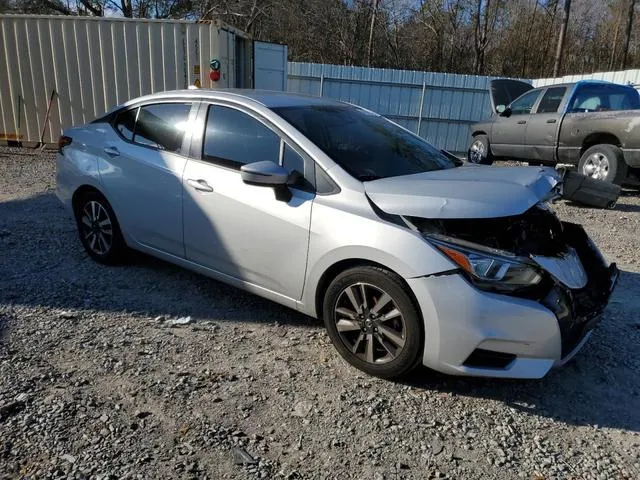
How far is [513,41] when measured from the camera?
24.2 m

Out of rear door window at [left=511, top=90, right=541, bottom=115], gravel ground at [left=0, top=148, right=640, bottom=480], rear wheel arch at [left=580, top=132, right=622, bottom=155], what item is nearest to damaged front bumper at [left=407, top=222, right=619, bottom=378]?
gravel ground at [left=0, top=148, right=640, bottom=480]

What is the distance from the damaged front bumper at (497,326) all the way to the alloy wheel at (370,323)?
0.19 meters

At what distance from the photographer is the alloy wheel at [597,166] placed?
8289 millimetres

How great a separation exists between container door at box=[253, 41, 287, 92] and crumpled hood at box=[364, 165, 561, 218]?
949cm

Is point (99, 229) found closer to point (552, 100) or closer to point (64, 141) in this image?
point (64, 141)

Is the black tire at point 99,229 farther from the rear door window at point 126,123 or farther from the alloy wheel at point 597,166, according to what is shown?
the alloy wheel at point 597,166

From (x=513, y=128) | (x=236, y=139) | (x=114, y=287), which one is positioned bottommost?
(x=114, y=287)

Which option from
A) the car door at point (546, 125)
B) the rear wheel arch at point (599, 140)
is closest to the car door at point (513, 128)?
the car door at point (546, 125)

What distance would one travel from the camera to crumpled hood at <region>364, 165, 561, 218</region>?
2765 millimetres

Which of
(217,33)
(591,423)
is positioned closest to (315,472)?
(591,423)

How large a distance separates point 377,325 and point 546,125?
25.9 ft

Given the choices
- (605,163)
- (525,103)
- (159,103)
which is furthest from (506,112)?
(159,103)

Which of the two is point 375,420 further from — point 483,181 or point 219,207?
point 219,207

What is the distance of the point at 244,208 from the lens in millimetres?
3447
